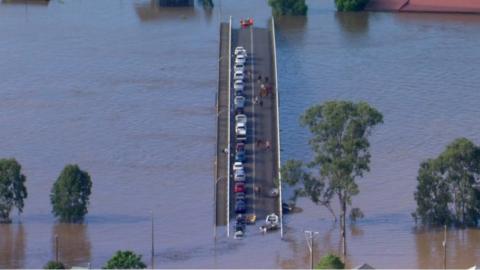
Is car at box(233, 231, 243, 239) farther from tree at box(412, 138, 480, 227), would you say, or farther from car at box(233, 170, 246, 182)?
tree at box(412, 138, 480, 227)

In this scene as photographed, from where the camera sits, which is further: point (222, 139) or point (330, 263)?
point (222, 139)

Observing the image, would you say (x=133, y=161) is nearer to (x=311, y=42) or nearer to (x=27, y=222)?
(x=27, y=222)

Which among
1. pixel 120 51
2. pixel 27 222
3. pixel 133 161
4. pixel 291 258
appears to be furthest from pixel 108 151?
pixel 120 51

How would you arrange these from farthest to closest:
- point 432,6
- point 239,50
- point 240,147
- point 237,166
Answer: point 432,6 → point 239,50 → point 240,147 → point 237,166

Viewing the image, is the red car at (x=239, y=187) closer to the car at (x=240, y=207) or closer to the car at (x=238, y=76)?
the car at (x=240, y=207)

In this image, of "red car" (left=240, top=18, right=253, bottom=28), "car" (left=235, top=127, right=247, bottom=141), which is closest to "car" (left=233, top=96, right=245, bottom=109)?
"car" (left=235, top=127, right=247, bottom=141)

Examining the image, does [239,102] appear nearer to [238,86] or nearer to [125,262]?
[238,86]

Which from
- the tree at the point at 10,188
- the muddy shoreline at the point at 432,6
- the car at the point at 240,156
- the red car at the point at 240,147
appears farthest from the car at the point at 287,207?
the muddy shoreline at the point at 432,6

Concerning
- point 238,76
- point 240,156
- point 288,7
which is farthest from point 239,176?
point 288,7
